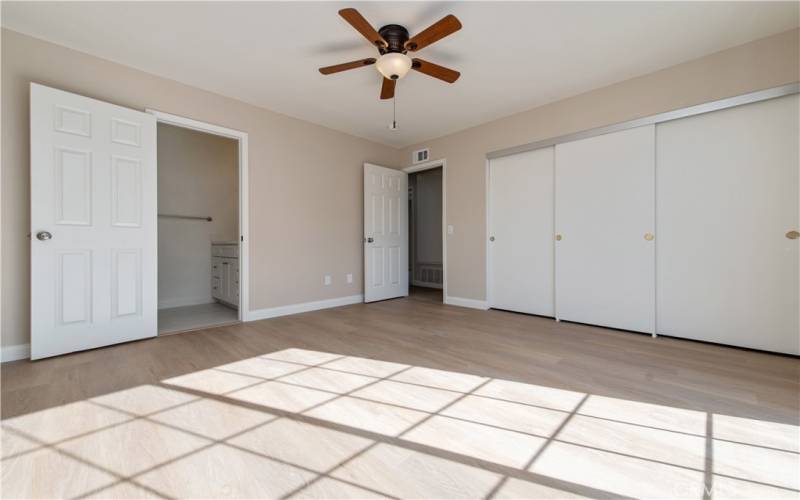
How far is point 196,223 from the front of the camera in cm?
488

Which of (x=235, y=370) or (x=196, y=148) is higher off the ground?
(x=196, y=148)

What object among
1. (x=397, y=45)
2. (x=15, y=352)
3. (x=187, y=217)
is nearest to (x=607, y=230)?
(x=397, y=45)

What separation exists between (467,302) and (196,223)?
4.21m

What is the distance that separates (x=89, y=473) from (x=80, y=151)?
253cm

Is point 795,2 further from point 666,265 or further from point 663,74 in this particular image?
point 666,265

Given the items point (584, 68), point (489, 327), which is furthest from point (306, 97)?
point (489, 327)

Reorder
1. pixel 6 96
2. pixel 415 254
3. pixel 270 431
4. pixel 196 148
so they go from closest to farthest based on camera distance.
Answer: pixel 270 431 → pixel 6 96 → pixel 196 148 → pixel 415 254

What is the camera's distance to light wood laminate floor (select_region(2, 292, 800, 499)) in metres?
1.14

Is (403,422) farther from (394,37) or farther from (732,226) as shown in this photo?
(732,226)

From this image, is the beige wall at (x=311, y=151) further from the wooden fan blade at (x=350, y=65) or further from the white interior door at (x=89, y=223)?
the wooden fan blade at (x=350, y=65)

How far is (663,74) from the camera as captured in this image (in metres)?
2.95

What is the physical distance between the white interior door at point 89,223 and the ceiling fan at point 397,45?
74.3 inches

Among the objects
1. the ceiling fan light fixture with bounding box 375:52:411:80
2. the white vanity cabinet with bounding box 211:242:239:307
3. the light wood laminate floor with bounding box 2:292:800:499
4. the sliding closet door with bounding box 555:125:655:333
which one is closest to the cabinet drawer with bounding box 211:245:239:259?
the white vanity cabinet with bounding box 211:242:239:307

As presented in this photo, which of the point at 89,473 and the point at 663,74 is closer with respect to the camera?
the point at 89,473
